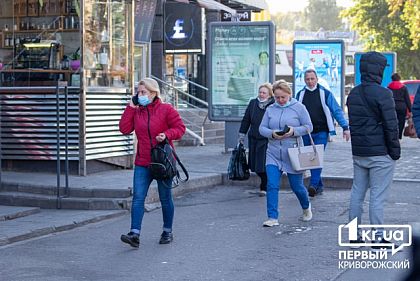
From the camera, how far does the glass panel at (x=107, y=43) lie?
41.4 feet

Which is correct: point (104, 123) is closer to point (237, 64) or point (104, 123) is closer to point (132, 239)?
point (237, 64)

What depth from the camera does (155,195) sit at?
37.5ft

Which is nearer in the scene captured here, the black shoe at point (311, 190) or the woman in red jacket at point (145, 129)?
the woman in red jacket at point (145, 129)

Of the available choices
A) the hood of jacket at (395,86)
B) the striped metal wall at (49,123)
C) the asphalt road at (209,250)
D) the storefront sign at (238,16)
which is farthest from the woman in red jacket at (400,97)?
the striped metal wall at (49,123)

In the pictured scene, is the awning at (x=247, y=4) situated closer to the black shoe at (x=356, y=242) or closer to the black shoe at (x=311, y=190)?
the black shoe at (x=311, y=190)

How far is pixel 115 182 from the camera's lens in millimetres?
11750

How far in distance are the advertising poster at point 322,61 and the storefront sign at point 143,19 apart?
3767 mm

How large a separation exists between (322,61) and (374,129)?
13.5 m

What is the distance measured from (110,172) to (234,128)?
4.13 m

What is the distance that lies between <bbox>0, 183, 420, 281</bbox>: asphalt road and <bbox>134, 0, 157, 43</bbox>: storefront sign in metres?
9.25

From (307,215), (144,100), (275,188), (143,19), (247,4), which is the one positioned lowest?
(307,215)

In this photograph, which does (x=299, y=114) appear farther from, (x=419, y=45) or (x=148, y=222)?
(x=419, y=45)

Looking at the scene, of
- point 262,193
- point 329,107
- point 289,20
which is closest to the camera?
point 329,107

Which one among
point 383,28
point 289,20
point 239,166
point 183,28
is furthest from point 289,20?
point 239,166
